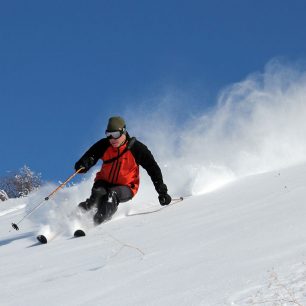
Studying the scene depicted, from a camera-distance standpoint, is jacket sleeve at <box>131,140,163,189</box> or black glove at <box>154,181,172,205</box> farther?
jacket sleeve at <box>131,140,163,189</box>

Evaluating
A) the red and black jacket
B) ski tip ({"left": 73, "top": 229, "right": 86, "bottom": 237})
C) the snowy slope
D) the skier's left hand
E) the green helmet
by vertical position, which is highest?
the green helmet

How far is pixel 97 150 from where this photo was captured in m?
6.57

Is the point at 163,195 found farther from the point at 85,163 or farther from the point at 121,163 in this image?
the point at 85,163

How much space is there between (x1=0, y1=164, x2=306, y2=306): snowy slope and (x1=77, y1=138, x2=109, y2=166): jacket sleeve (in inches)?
45.7

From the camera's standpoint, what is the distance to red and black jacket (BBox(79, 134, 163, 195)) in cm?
638

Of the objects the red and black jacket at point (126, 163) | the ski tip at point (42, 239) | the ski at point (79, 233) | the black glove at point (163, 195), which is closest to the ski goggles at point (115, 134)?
the red and black jacket at point (126, 163)

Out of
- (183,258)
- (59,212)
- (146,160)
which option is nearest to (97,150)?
(146,160)

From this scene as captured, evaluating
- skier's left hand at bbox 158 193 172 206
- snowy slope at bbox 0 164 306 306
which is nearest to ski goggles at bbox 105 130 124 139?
skier's left hand at bbox 158 193 172 206

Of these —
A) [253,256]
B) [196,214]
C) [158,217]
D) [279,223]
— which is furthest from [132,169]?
[253,256]

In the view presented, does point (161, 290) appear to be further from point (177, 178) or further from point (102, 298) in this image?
point (177, 178)

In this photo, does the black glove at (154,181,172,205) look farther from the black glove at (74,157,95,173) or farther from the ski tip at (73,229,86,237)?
the ski tip at (73,229,86,237)

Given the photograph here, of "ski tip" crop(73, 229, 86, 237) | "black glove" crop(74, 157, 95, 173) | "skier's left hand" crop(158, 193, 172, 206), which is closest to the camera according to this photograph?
"ski tip" crop(73, 229, 86, 237)

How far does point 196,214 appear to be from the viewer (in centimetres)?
482

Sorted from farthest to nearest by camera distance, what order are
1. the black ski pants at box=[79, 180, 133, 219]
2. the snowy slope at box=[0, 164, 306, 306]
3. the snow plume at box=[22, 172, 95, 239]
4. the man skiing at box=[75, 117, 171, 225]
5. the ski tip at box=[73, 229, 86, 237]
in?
the man skiing at box=[75, 117, 171, 225]
the black ski pants at box=[79, 180, 133, 219]
the snow plume at box=[22, 172, 95, 239]
the ski tip at box=[73, 229, 86, 237]
the snowy slope at box=[0, 164, 306, 306]
